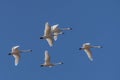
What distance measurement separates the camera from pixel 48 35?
290 feet

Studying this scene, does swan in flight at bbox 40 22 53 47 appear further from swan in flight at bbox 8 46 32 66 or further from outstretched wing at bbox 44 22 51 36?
swan in flight at bbox 8 46 32 66

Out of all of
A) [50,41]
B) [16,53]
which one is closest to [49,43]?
[50,41]

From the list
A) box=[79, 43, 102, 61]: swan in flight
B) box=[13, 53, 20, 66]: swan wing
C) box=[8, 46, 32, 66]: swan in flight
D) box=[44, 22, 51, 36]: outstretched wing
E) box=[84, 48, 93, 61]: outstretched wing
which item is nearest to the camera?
box=[44, 22, 51, 36]: outstretched wing

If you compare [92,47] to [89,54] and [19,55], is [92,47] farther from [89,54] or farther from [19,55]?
[19,55]

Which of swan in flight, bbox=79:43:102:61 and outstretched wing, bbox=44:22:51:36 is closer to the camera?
outstretched wing, bbox=44:22:51:36

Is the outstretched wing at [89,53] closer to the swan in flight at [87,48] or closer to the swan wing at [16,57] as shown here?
the swan in flight at [87,48]

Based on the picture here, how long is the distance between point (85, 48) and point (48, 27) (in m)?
5.28

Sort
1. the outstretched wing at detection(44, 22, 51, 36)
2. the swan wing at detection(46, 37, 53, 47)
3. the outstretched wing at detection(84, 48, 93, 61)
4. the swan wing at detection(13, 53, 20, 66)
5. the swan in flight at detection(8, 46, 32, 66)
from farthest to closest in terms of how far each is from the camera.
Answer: the outstretched wing at detection(84, 48, 93, 61)
the swan wing at detection(13, 53, 20, 66)
the swan in flight at detection(8, 46, 32, 66)
the swan wing at detection(46, 37, 53, 47)
the outstretched wing at detection(44, 22, 51, 36)

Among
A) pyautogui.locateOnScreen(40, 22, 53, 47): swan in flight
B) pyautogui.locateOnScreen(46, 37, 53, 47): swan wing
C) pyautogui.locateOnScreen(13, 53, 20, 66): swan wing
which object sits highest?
pyautogui.locateOnScreen(40, 22, 53, 47): swan in flight

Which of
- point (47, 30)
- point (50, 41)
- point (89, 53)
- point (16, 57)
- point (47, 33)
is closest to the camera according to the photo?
point (47, 30)

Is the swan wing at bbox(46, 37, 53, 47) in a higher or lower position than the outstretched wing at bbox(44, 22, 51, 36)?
lower

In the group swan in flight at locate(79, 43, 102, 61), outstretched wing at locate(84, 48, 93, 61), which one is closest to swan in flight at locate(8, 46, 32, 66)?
swan in flight at locate(79, 43, 102, 61)

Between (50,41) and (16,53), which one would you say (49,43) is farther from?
(16,53)

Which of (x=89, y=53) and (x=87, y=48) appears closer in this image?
(x=87, y=48)
